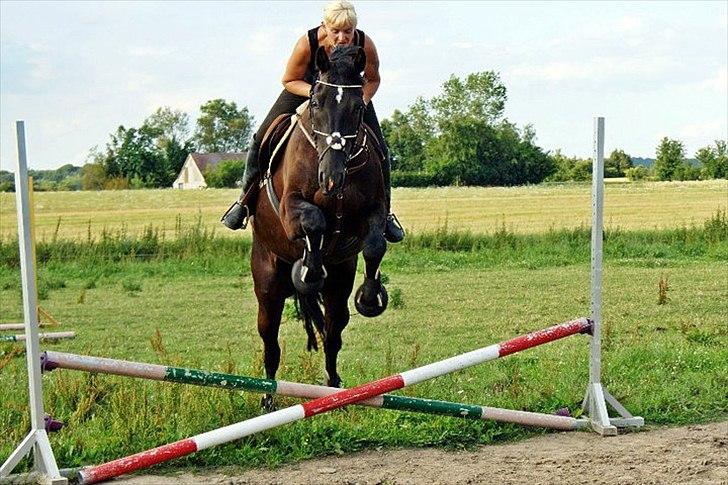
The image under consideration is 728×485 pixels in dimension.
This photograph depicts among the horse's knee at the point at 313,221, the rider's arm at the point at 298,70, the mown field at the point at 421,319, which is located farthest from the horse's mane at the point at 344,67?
the mown field at the point at 421,319

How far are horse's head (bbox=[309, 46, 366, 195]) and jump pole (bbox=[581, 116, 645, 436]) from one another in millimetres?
1706

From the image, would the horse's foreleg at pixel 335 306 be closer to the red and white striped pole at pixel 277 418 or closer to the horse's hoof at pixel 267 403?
the horse's hoof at pixel 267 403

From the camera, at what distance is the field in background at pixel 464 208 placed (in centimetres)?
2020

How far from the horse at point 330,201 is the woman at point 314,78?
13 centimetres

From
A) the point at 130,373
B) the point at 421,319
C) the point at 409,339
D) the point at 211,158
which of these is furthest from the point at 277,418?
the point at 211,158

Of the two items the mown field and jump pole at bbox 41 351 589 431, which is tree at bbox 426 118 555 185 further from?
jump pole at bbox 41 351 589 431

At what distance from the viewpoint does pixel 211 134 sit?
95.6ft

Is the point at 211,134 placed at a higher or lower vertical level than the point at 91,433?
higher

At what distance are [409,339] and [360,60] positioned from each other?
6.13m

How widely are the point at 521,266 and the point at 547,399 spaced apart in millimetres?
10970

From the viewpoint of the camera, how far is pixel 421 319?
1247 cm

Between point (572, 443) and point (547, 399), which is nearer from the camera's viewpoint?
point (572, 443)

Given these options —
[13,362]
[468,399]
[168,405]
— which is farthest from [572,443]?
[13,362]

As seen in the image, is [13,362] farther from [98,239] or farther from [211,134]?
[211,134]
